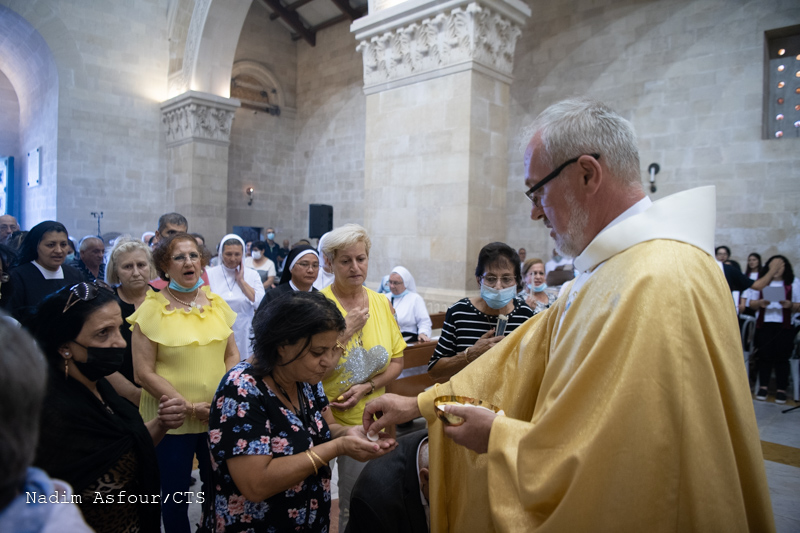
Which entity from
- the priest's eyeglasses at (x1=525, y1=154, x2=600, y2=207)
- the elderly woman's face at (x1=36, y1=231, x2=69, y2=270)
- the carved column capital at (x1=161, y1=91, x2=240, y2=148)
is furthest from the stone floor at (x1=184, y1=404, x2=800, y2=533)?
the carved column capital at (x1=161, y1=91, x2=240, y2=148)

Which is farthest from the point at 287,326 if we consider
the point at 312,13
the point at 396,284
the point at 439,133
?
the point at 312,13

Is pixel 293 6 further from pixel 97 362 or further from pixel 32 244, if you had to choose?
pixel 97 362

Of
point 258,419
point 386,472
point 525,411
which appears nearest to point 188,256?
point 258,419

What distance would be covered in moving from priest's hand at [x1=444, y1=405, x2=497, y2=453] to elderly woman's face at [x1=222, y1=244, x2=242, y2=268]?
11.5 ft

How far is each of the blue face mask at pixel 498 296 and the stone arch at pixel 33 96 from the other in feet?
37.0

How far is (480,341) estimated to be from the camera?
8.71 ft

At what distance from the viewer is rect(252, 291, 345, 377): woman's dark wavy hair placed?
5.50 feet

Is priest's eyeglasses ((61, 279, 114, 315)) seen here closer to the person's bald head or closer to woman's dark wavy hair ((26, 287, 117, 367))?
woman's dark wavy hair ((26, 287, 117, 367))

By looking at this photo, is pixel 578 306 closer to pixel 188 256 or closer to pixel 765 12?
pixel 188 256

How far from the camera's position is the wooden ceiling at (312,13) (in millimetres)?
12961

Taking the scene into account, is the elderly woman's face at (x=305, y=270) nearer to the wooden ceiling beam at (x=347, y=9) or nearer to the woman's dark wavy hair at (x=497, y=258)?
the woman's dark wavy hair at (x=497, y=258)

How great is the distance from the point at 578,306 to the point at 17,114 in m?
16.3

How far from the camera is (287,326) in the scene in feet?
5.51

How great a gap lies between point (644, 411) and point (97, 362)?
5.42ft
